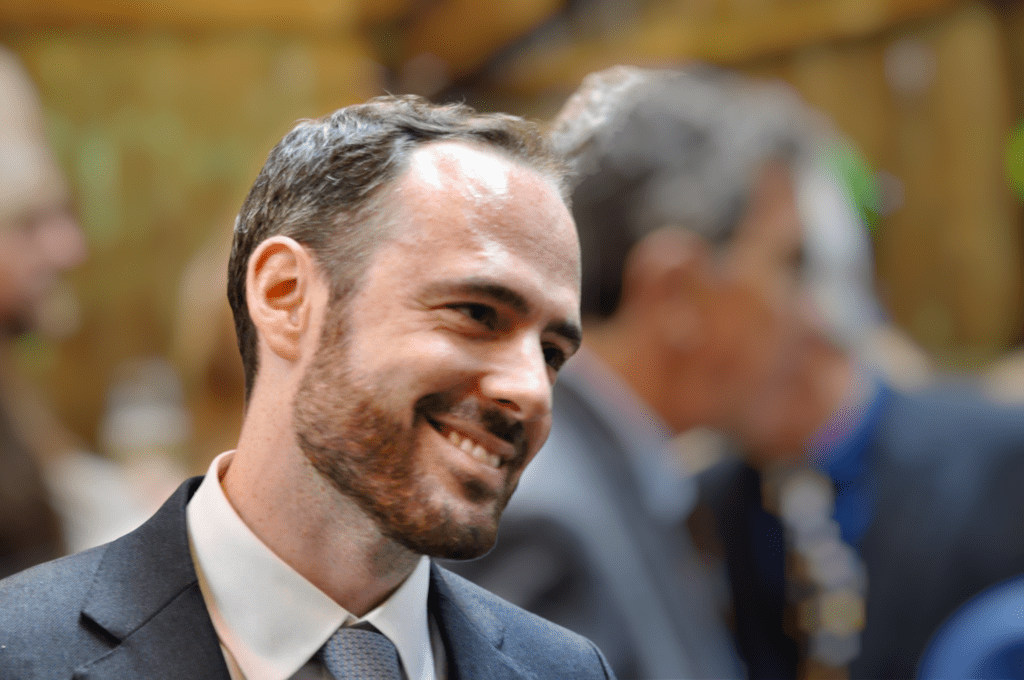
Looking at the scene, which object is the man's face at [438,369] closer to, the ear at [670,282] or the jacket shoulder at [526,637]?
the jacket shoulder at [526,637]

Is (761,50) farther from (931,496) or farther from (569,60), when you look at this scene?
(931,496)

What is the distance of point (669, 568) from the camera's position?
3.78 feet

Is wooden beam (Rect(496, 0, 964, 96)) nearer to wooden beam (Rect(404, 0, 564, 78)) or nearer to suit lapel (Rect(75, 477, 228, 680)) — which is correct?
wooden beam (Rect(404, 0, 564, 78))

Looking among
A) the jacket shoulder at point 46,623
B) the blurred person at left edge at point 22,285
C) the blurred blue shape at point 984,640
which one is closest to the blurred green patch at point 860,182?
the blurred blue shape at point 984,640

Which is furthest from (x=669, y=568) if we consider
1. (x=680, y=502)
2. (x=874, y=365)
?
(x=874, y=365)

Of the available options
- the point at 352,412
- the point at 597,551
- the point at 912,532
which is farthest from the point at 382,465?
the point at 912,532

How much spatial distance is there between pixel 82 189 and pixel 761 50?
1069mm

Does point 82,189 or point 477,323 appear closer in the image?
point 477,323

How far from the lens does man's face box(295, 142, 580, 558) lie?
493mm

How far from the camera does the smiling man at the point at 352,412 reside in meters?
0.49

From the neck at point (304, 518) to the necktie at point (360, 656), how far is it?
0.05 feet

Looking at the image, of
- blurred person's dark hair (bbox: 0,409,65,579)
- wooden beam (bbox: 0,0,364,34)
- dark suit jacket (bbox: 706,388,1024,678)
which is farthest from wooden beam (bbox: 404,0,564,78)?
dark suit jacket (bbox: 706,388,1024,678)

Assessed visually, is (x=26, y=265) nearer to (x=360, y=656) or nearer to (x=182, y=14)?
(x=360, y=656)

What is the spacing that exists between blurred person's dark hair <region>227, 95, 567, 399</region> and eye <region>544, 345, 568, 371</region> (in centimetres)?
8
